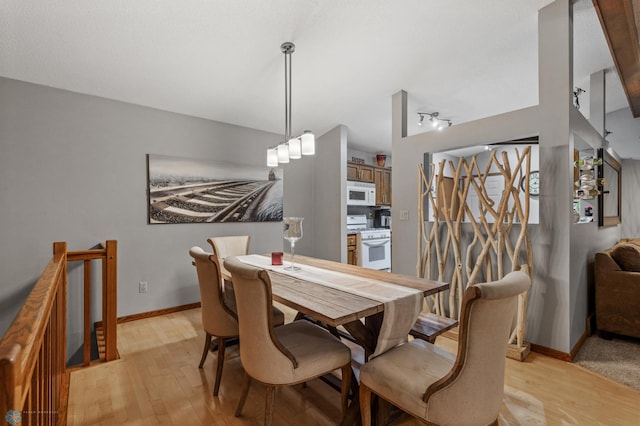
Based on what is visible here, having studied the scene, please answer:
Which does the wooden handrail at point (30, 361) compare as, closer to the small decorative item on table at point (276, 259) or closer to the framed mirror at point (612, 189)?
the small decorative item on table at point (276, 259)

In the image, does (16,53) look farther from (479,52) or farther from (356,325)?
(479,52)

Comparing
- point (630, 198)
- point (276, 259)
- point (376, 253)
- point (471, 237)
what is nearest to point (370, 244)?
point (376, 253)

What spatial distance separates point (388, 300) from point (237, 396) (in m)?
1.24

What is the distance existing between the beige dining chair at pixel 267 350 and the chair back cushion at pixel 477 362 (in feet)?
1.77

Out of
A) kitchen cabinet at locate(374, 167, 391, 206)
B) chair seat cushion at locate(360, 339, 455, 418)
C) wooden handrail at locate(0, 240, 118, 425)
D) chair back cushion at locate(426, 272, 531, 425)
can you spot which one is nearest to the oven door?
kitchen cabinet at locate(374, 167, 391, 206)

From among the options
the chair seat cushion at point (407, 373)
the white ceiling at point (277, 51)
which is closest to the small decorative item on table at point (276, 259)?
the chair seat cushion at point (407, 373)

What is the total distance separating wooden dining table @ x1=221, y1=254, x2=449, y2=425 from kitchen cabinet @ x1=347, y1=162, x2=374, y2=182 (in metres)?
3.20

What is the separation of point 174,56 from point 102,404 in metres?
2.71

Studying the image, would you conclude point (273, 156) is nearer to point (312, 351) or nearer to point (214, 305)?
point (214, 305)

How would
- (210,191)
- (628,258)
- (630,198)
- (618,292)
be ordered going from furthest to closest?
(630,198) → (210,191) → (628,258) → (618,292)

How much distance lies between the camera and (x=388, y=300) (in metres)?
1.50

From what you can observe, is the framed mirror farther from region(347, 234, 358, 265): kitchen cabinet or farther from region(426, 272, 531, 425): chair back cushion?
→ region(426, 272, 531, 425): chair back cushion

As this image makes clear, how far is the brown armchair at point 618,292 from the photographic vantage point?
8.67ft

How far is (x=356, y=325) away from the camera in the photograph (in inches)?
66.9
